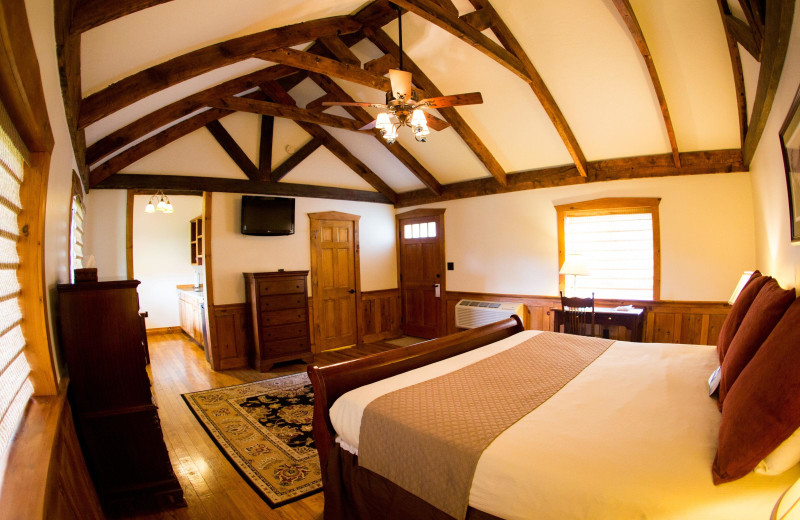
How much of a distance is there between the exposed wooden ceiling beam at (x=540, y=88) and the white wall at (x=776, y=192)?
5.29 feet

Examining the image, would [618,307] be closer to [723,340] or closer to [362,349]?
[723,340]

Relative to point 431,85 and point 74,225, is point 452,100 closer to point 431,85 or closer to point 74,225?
point 431,85

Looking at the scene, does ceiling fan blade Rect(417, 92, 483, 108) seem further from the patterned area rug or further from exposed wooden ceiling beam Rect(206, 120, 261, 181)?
exposed wooden ceiling beam Rect(206, 120, 261, 181)

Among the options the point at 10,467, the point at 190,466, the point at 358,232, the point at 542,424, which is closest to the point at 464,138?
the point at 358,232

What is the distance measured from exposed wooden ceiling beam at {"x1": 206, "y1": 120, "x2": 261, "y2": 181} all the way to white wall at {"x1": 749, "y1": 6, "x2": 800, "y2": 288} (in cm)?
538

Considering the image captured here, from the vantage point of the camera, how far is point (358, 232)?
6.59 metres

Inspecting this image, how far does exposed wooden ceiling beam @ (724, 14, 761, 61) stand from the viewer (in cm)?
251

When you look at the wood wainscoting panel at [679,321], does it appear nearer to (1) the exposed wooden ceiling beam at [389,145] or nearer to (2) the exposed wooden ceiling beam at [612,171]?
(2) the exposed wooden ceiling beam at [612,171]

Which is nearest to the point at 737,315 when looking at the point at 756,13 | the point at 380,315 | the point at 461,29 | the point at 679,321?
the point at 756,13

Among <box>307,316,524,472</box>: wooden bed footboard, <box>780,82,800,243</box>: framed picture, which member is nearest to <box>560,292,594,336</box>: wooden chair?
<box>307,316,524,472</box>: wooden bed footboard

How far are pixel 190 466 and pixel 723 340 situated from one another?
3592 millimetres

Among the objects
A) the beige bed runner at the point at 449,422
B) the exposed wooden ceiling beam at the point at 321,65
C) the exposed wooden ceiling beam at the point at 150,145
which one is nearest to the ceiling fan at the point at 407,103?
the exposed wooden ceiling beam at the point at 321,65

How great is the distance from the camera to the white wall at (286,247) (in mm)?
5211

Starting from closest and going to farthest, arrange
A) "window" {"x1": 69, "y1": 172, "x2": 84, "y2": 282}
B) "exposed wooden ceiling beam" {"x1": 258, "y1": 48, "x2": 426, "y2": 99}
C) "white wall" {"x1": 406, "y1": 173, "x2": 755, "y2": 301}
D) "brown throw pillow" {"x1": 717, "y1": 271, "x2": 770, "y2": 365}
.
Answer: "brown throw pillow" {"x1": 717, "y1": 271, "x2": 770, "y2": 365} < "window" {"x1": 69, "y1": 172, "x2": 84, "y2": 282} < "exposed wooden ceiling beam" {"x1": 258, "y1": 48, "x2": 426, "y2": 99} < "white wall" {"x1": 406, "y1": 173, "x2": 755, "y2": 301}
